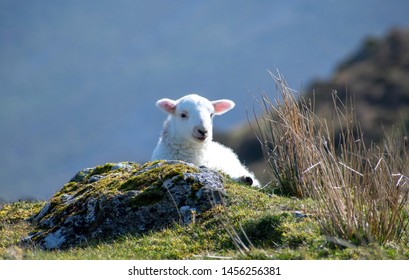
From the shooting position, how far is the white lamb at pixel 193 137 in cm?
1263

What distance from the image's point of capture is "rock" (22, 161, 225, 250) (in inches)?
394

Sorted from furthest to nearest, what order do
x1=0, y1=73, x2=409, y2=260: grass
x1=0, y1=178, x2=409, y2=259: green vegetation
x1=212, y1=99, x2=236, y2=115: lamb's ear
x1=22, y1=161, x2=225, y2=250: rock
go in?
x1=212, y1=99, x2=236, y2=115: lamb's ear
x1=22, y1=161, x2=225, y2=250: rock
x1=0, y1=73, x2=409, y2=260: grass
x1=0, y1=178, x2=409, y2=259: green vegetation

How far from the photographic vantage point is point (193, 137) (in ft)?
41.6

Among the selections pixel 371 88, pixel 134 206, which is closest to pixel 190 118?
pixel 134 206

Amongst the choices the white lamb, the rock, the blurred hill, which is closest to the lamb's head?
the white lamb

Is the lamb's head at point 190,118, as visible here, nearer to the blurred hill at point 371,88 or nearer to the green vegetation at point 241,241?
the green vegetation at point 241,241

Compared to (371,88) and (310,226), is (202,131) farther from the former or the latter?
(371,88)

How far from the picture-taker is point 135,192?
10289 millimetres

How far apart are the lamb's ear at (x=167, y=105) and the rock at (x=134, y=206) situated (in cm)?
244

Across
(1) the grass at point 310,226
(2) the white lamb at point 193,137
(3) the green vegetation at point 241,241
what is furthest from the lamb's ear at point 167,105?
(3) the green vegetation at point 241,241

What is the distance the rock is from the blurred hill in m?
51.6

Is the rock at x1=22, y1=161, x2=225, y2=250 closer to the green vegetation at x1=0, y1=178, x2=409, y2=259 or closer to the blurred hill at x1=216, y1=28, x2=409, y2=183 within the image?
the green vegetation at x1=0, y1=178, x2=409, y2=259

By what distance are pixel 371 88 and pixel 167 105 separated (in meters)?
72.0
